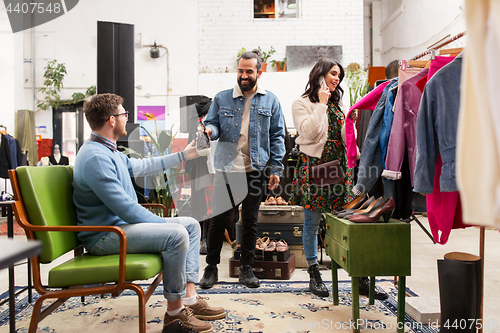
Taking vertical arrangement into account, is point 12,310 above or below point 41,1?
below

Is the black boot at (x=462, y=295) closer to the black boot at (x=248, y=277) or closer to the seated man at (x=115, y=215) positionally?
the seated man at (x=115, y=215)

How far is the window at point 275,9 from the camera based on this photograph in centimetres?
845

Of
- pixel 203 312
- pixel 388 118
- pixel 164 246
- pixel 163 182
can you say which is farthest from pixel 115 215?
pixel 163 182

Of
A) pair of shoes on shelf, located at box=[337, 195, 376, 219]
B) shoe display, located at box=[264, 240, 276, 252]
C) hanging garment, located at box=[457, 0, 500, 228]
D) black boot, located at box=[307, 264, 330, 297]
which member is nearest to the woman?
black boot, located at box=[307, 264, 330, 297]

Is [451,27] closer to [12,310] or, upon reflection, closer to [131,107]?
[131,107]

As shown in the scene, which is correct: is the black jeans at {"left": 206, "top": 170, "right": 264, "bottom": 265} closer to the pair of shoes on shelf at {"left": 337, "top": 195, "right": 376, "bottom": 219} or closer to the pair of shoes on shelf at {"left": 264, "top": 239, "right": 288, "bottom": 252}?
the pair of shoes on shelf at {"left": 264, "top": 239, "right": 288, "bottom": 252}

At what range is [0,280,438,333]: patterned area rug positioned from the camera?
201 cm

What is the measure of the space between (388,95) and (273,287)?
1.55 meters

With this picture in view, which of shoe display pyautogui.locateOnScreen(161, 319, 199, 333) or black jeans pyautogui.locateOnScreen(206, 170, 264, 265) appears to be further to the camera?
black jeans pyautogui.locateOnScreen(206, 170, 264, 265)

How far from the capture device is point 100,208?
5.93 feet

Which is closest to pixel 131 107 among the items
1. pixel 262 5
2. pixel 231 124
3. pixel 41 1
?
pixel 231 124

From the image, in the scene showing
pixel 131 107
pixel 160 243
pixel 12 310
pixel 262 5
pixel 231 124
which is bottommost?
pixel 12 310

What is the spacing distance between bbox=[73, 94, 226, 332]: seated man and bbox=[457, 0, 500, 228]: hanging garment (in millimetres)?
1327

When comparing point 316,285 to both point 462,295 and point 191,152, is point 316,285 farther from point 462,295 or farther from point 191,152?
point 191,152
